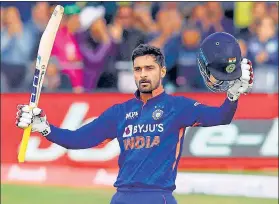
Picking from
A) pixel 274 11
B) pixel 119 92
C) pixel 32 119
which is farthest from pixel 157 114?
pixel 274 11

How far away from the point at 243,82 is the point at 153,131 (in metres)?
0.91

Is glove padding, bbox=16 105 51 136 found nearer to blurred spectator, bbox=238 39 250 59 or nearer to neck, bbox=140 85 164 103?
neck, bbox=140 85 164 103

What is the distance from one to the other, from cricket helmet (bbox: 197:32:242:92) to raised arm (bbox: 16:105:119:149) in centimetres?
93

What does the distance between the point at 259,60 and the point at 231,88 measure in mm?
9652

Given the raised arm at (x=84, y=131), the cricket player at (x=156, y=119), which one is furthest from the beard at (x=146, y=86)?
the raised arm at (x=84, y=131)

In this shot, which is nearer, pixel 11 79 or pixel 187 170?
pixel 187 170

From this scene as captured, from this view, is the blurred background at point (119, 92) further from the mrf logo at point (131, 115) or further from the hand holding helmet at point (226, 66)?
the hand holding helmet at point (226, 66)

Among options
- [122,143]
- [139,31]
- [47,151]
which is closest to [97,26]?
[139,31]

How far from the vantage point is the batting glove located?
7578 mm

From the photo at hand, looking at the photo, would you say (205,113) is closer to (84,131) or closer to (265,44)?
(84,131)

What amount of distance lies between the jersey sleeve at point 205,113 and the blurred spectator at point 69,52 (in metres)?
8.74

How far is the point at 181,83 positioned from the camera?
55.4 ft

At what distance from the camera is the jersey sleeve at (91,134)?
8344mm

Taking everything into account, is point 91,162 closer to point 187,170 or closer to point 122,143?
point 187,170
